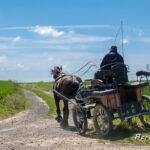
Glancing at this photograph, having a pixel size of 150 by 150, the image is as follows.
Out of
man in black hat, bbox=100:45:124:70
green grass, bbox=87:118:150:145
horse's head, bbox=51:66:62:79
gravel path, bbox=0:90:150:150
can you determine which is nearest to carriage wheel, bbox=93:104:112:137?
green grass, bbox=87:118:150:145

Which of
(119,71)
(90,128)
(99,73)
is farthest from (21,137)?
(119,71)

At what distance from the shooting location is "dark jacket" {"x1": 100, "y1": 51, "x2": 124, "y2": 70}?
859 cm

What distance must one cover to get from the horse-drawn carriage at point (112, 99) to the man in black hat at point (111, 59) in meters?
0.33

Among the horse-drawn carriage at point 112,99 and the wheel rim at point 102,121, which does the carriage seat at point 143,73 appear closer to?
the horse-drawn carriage at point 112,99

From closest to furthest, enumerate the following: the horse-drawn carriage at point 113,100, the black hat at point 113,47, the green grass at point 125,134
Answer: the green grass at point 125,134, the horse-drawn carriage at point 113,100, the black hat at point 113,47

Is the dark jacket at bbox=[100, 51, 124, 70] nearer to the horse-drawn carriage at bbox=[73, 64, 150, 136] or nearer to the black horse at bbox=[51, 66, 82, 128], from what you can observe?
the horse-drawn carriage at bbox=[73, 64, 150, 136]

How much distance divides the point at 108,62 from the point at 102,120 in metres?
1.87

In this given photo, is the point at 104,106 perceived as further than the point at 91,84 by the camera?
No

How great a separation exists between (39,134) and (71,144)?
2257 mm

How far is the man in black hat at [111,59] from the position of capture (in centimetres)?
859

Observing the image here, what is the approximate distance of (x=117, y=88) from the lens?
319 inches

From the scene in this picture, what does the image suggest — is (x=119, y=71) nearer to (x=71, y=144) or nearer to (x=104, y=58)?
(x=104, y=58)

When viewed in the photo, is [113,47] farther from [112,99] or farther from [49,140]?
[49,140]

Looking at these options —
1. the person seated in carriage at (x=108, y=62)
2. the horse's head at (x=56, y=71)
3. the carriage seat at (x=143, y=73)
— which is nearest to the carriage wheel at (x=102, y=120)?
the person seated in carriage at (x=108, y=62)
